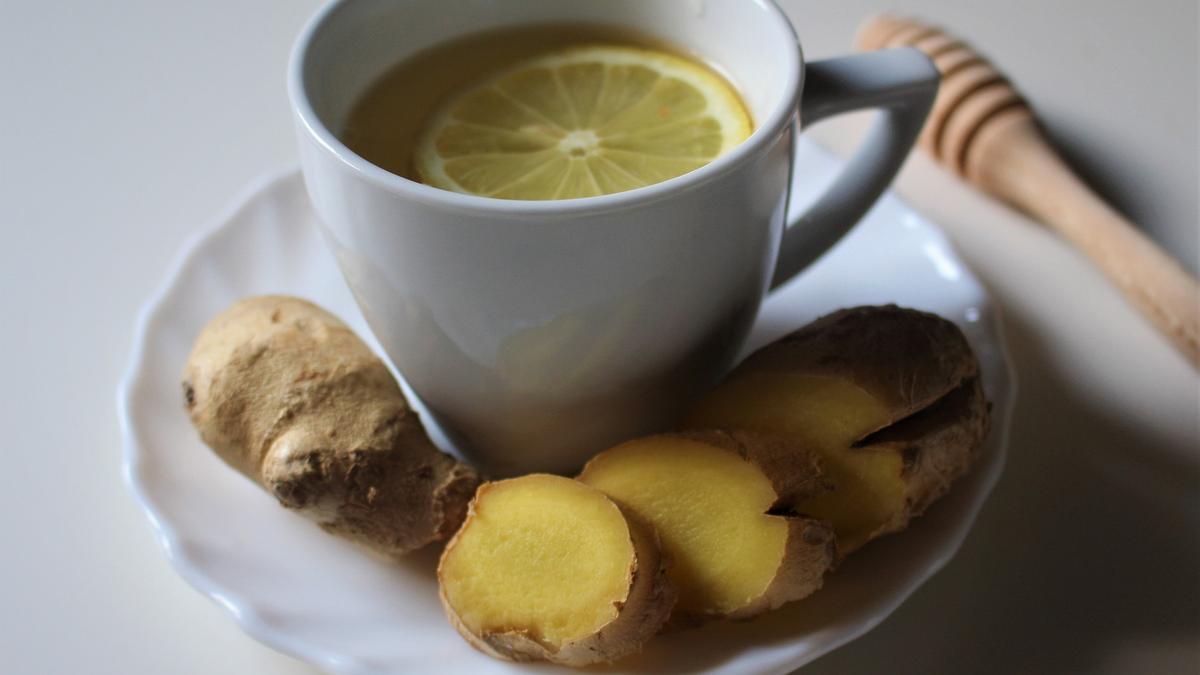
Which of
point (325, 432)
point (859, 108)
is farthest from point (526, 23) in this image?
point (325, 432)

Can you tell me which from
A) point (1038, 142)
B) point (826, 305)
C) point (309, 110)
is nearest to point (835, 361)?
point (826, 305)

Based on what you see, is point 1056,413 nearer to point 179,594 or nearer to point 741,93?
point 741,93

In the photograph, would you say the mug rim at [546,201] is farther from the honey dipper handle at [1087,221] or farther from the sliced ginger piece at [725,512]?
the honey dipper handle at [1087,221]

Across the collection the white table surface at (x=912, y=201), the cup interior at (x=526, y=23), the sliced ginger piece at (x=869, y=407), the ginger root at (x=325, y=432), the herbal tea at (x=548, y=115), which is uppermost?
the cup interior at (x=526, y=23)

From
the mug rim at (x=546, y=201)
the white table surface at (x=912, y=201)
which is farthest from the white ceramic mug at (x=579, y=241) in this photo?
the white table surface at (x=912, y=201)

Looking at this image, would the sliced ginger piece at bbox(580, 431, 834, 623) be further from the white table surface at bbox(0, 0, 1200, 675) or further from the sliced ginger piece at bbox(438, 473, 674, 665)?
the white table surface at bbox(0, 0, 1200, 675)

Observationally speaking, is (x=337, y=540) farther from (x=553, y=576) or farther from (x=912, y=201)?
(x=912, y=201)
